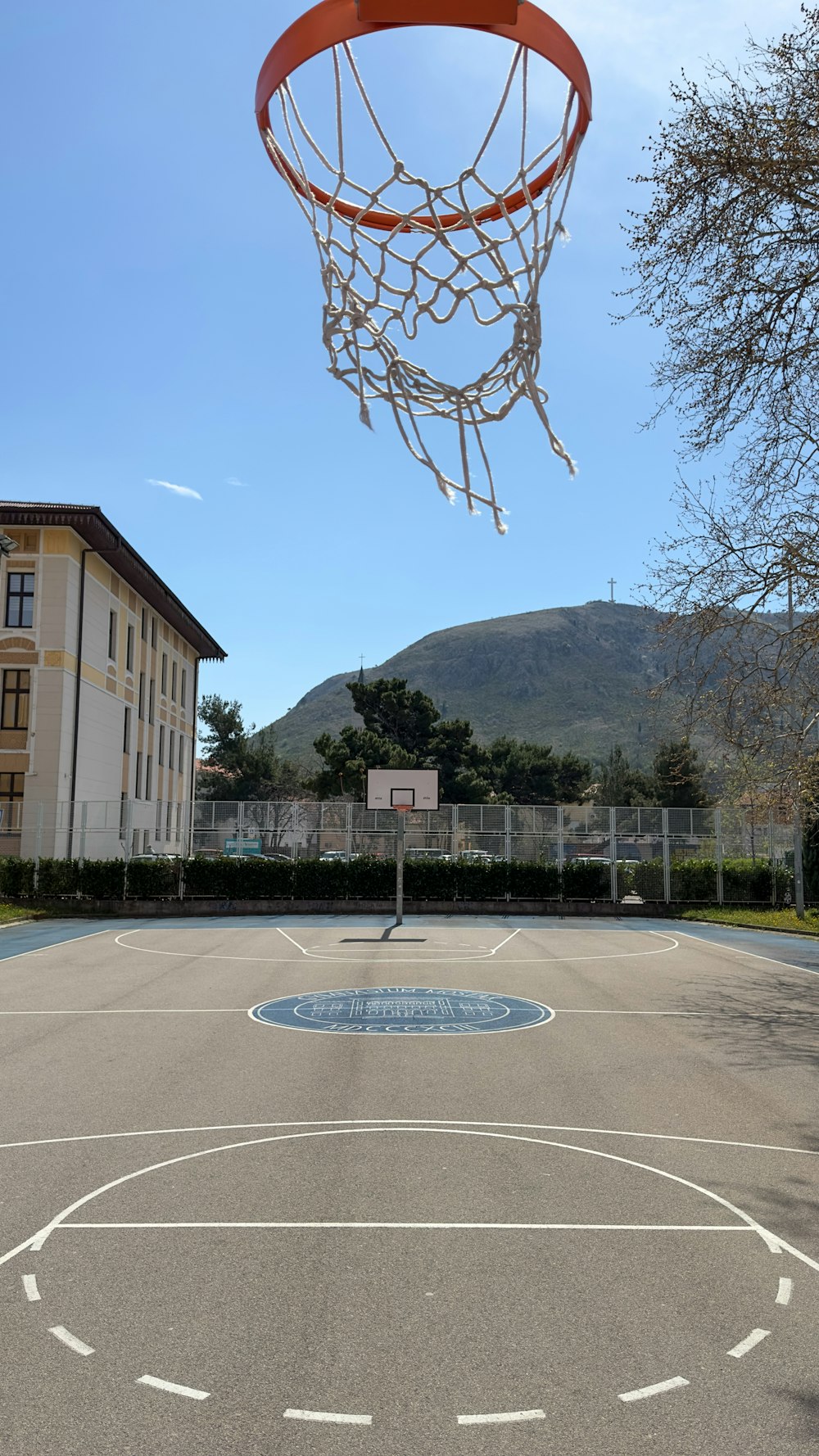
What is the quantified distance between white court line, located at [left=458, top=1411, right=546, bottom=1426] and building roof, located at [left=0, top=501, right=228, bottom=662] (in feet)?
93.5

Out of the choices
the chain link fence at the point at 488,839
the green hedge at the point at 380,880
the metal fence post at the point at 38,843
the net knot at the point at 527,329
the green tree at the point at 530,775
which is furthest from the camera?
the green tree at the point at 530,775

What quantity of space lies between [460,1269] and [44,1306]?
5.71 ft

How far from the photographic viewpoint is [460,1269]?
15.0ft

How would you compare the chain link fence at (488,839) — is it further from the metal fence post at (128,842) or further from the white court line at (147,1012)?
the white court line at (147,1012)

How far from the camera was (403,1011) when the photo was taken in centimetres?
1178

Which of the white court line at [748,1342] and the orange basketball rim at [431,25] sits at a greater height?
the orange basketball rim at [431,25]

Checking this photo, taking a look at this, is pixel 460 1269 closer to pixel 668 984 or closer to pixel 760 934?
pixel 668 984

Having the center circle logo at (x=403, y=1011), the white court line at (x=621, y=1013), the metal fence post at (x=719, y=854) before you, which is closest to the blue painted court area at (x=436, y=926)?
the metal fence post at (x=719, y=854)

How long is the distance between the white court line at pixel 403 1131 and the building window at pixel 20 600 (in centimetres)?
2625

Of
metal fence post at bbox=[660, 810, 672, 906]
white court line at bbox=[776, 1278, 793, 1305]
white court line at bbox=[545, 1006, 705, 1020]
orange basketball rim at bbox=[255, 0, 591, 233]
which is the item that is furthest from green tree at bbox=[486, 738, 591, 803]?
white court line at bbox=[776, 1278, 793, 1305]

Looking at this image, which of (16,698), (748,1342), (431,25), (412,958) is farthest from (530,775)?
(748,1342)

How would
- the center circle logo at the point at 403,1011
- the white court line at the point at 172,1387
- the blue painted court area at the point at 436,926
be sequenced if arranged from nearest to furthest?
1. the white court line at the point at 172,1387
2. the center circle logo at the point at 403,1011
3. the blue painted court area at the point at 436,926

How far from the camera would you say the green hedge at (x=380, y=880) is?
28438 mm

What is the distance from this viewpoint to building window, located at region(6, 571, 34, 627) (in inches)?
1188
